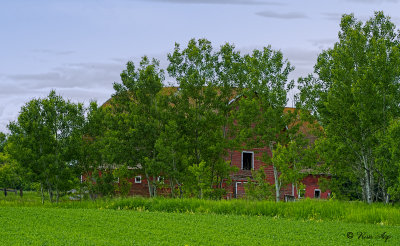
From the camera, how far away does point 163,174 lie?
32.6 meters

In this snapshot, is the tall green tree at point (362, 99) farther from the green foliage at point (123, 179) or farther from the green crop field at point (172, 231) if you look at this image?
the green foliage at point (123, 179)

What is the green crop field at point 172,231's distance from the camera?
1388cm

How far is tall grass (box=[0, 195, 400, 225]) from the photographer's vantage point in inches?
779

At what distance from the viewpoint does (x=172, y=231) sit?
15.7 m

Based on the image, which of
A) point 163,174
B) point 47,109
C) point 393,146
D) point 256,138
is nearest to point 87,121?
point 47,109

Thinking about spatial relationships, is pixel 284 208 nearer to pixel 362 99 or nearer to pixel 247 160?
pixel 362 99

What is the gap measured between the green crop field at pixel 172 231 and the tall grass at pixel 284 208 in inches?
78.7

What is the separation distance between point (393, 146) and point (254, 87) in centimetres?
1268

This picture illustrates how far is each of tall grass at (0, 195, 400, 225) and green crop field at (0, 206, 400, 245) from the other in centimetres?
200

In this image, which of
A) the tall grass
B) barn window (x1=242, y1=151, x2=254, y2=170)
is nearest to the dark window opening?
barn window (x1=242, y1=151, x2=254, y2=170)

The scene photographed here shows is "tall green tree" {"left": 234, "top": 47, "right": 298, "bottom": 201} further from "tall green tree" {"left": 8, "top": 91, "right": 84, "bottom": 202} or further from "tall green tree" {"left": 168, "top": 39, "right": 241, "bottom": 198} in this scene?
"tall green tree" {"left": 8, "top": 91, "right": 84, "bottom": 202}

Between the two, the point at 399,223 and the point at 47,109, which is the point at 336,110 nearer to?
the point at 399,223

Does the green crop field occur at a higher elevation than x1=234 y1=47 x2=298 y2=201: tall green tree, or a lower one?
lower

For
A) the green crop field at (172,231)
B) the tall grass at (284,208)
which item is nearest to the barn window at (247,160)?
the tall grass at (284,208)
